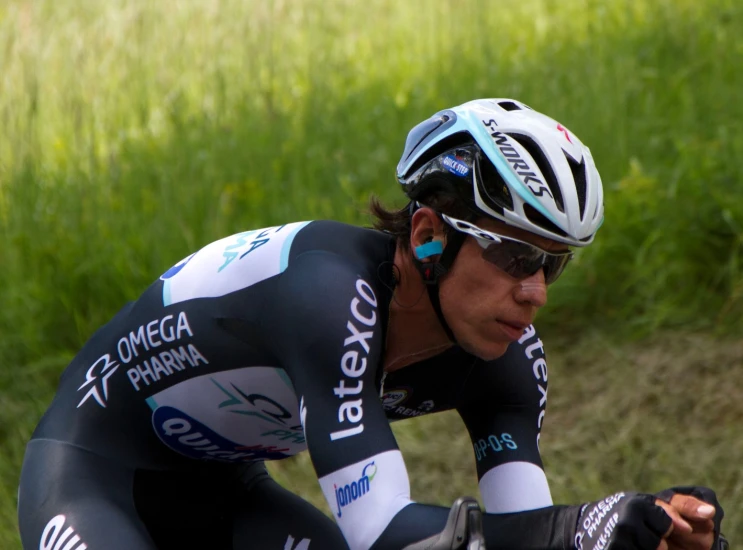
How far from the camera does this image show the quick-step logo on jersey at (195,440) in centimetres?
287

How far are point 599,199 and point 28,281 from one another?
11.9 ft

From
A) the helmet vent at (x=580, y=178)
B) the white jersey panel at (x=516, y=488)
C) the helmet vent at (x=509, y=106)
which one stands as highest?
the helmet vent at (x=509, y=106)

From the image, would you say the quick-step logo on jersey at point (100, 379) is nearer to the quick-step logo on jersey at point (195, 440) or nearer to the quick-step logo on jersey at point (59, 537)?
the quick-step logo on jersey at point (195, 440)

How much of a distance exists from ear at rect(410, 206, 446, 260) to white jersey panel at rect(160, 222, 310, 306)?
290 millimetres

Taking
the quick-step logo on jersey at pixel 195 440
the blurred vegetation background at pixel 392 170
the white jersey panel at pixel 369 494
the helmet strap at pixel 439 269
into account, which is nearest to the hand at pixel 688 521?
the white jersey panel at pixel 369 494

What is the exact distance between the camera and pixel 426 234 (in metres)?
2.68

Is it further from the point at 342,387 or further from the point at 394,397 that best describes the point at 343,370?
the point at 394,397

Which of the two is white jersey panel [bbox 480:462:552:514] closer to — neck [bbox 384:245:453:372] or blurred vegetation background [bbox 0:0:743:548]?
neck [bbox 384:245:453:372]

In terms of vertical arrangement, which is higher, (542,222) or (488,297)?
(542,222)

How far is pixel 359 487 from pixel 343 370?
0.25m

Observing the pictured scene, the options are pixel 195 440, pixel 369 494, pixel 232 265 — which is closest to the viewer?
pixel 369 494

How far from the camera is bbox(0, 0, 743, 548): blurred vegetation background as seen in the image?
16.5ft

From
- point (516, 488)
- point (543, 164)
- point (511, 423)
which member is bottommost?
point (516, 488)

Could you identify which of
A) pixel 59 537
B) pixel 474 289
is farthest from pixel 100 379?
pixel 474 289
